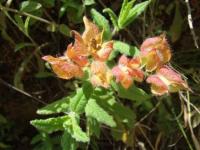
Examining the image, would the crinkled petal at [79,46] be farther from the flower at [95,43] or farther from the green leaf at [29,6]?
the green leaf at [29,6]

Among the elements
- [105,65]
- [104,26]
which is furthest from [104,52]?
[104,26]

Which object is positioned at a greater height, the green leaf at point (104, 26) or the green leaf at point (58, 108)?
the green leaf at point (104, 26)

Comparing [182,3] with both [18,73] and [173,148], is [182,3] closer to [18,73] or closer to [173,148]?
[173,148]

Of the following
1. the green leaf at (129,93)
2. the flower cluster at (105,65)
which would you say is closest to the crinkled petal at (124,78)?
the flower cluster at (105,65)

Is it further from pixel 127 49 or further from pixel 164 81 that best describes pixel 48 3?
pixel 164 81

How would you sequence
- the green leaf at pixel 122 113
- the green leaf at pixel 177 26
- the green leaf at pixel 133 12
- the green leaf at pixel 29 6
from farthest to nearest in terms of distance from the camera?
the green leaf at pixel 177 26 → the green leaf at pixel 29 6 → the green leaf at pixel 122 113 → the green leaf at pixel 133 12

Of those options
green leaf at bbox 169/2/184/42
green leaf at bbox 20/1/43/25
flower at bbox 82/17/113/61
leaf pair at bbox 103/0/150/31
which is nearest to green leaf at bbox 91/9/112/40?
leaf pair at bbox 103/0/150/31

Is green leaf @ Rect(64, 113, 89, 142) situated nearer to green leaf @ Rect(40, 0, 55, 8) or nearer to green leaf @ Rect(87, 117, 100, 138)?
green leaf @ Rect(87, 117, 100, 138)

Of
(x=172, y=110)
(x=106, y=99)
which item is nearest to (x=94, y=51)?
(x=106, y=99)
